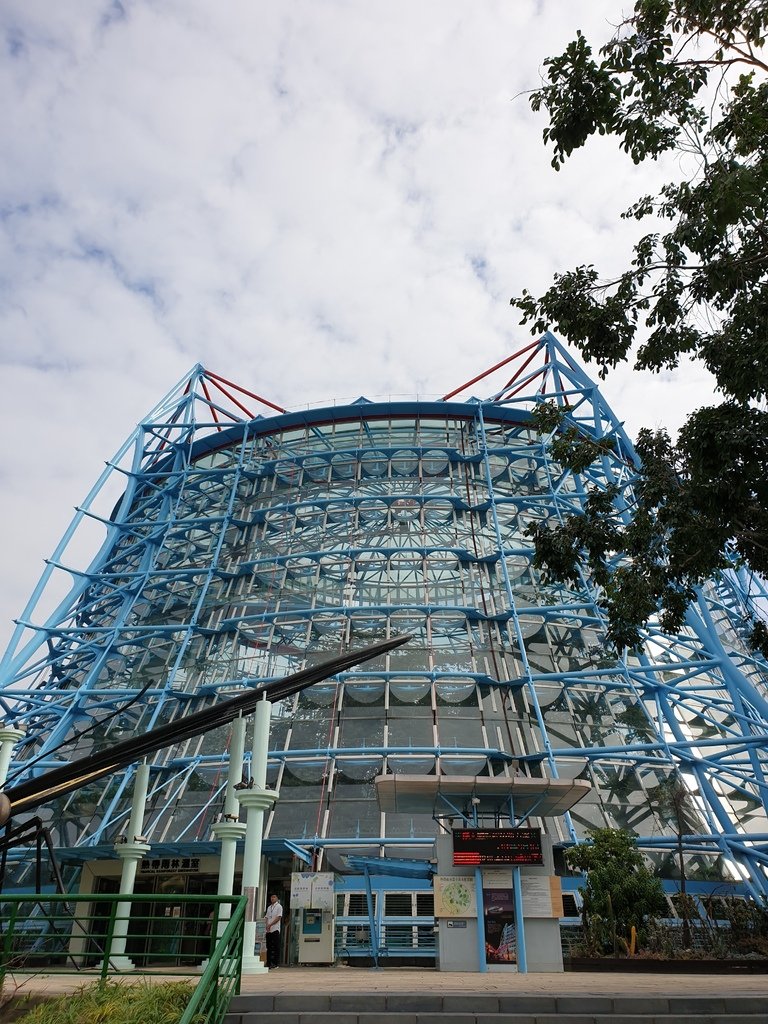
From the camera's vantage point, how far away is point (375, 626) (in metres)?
31.3

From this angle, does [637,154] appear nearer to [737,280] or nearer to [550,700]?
[737,280]

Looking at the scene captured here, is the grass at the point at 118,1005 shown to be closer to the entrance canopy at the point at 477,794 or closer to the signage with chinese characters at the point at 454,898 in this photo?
the signage with chinese characters at the point at 454,898

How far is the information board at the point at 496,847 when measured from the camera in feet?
54.7

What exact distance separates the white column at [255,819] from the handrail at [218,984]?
406cm

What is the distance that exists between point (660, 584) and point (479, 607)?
55.5 feet

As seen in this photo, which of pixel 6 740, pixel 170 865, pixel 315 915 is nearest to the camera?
pixel 6 740

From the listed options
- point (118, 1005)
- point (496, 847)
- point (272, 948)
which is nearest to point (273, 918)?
point (272, 948)

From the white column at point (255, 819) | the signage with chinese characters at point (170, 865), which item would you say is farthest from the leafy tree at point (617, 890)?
the signage with chinese characters at point (170, 865)

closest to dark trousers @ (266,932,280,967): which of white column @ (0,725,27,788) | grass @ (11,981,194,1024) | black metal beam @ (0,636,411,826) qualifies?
black metal beam @ (0,636,411,826)

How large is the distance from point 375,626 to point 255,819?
54.2 ft

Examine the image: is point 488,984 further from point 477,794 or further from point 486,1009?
point 477,794

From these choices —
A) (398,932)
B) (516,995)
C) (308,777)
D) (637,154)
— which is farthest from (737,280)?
(308,777)

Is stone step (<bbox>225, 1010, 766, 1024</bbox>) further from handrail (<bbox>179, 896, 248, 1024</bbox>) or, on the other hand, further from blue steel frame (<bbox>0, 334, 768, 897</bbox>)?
blue steel frame (<bbox>0, 334, 768, 897</bbox>)

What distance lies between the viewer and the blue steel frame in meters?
24.8
